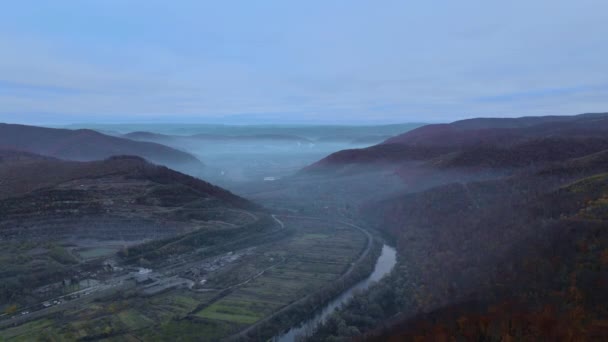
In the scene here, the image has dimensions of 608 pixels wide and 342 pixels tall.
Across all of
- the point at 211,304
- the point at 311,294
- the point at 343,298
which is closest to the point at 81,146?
the point at 211,304

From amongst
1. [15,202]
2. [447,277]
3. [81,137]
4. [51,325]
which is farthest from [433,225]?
[81,137]

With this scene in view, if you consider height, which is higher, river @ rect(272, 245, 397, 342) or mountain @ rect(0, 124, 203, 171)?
mountain @ rect(0, 124, 203, 171)

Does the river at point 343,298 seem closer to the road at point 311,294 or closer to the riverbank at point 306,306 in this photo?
the riverbank at point 306,306

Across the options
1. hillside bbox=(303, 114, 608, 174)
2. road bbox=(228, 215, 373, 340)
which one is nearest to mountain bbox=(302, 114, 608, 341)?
hillside bbox=(303, 114, 608, 174)

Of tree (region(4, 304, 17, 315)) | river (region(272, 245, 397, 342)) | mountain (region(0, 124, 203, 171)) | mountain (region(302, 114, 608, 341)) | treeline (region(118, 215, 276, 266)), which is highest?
mountain (region(0, 124, 203, 171))

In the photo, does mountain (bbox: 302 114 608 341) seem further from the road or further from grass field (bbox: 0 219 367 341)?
grass field (bbox: 0 219 367 341)

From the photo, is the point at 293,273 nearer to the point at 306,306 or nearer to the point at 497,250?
the point at 306,306

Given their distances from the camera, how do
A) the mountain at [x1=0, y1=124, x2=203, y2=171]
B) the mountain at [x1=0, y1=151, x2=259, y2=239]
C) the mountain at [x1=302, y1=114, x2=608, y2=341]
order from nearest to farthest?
the mountain at [x1=302, y1=114, x2=608, y2=341], the mountain at [x1=0, y1=151, x2=259, y2=239], the mountain at [x1=0, y1=124, x2=203, y2=171]
